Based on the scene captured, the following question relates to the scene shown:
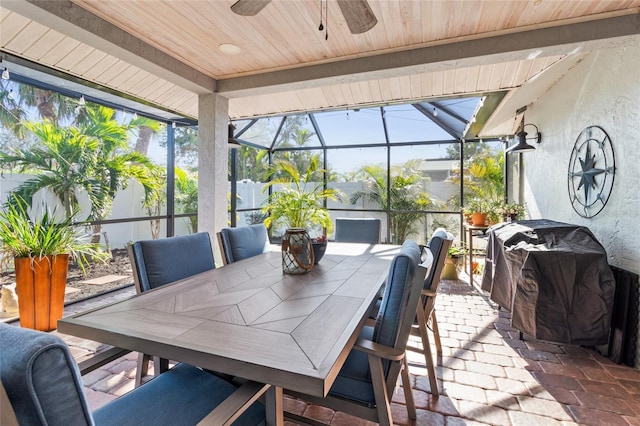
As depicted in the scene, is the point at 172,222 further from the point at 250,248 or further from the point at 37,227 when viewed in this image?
the point at 250,248

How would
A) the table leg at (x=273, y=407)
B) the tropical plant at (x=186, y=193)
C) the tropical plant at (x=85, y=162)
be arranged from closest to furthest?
1. the table leg at (x=273, y=407)
2. the tropical plant at (x=85, y=162)
3. the tropical plant at (x=186, y=193)

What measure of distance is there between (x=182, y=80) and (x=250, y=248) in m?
1.92

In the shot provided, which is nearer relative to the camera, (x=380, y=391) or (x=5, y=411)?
(x=5, y=411)

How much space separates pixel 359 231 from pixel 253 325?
2740mm

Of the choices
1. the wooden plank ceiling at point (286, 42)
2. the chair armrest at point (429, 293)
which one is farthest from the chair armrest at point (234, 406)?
the wooden plank ceiling at point (286, 42)

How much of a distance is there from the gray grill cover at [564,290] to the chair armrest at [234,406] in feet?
7.64

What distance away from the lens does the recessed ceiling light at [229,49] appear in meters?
2.76

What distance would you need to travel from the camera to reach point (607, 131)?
8.73 feet

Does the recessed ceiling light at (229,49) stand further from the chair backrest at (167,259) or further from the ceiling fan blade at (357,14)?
the chair backrest at (167,259)

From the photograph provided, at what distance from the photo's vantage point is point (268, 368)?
924 mm

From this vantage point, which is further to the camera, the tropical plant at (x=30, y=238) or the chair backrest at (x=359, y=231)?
the chair backrest at (x=359, y=231)

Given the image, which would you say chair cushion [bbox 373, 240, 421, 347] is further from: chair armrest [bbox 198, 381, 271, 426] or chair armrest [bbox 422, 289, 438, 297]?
chair armrest [bbox 422, 289, 438, 297]

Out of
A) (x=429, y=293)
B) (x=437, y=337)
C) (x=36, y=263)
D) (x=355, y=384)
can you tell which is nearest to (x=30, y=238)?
(x=36, y=263)

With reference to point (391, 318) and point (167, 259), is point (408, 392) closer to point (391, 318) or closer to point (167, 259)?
point (391, 318)
